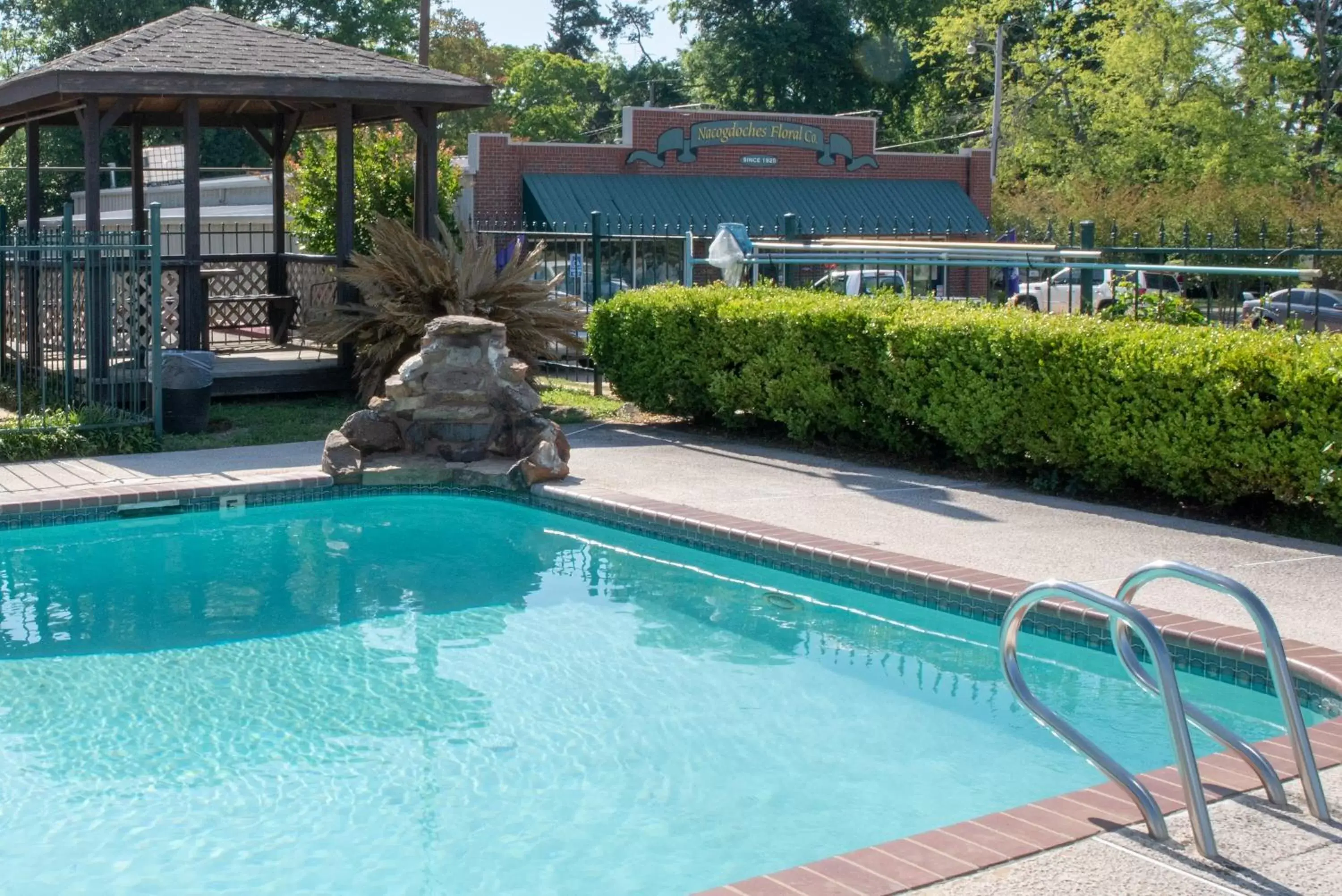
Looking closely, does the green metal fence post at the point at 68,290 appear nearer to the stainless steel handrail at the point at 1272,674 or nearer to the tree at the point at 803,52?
the stainless steel handrail at the point at 1272,674

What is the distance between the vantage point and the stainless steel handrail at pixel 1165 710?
421cm

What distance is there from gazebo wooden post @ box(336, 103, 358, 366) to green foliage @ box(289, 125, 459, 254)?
85.5 inches

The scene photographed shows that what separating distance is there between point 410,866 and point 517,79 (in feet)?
229

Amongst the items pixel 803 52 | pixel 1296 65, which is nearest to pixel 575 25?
pixel 803 52

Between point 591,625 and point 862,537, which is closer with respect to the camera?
point 591,625

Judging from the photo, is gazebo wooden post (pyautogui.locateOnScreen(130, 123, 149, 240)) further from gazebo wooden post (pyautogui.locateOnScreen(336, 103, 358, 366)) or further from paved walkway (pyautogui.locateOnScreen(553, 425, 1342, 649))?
paved walkway (pyautogui.locateOnScreen(553, 425, 1342, 649))

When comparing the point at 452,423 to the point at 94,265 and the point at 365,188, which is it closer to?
the point at 94,265

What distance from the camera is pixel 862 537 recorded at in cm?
904

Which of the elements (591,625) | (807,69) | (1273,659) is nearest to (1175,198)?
(807,69)

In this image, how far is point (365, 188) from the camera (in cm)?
1820

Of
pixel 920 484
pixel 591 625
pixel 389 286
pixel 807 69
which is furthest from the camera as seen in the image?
pixel 807 69

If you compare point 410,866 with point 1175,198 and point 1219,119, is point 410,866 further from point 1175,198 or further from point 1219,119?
point 1219,119

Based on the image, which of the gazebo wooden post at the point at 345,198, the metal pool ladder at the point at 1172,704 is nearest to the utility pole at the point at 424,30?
the gazebo wooden post at the point at 345,198

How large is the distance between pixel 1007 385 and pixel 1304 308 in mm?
7040
